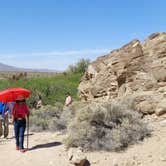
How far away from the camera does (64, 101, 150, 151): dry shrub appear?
434 inches

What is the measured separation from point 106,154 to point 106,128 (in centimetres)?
119

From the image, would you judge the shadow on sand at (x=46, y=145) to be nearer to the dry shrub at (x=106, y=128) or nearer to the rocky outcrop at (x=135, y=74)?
the dry shrub at (x=106, y=128)

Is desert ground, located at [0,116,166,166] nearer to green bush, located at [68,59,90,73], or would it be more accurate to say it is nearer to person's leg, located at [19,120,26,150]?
person's leg, located at [19,120,26,150]

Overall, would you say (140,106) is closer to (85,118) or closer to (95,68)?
(85,118)

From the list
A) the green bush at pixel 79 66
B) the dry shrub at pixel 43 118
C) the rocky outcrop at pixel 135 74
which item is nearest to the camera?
the rocky outcrop at pixel 135 74

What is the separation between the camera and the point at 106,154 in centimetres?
1066

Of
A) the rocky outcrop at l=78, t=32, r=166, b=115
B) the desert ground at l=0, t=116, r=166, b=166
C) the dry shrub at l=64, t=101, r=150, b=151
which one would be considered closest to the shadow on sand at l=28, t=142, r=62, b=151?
the desert ground at l=0, t=116, r=166, b=166

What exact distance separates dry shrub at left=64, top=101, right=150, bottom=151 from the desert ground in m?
0.27

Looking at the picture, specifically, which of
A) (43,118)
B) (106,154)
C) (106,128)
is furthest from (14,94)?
(43,118)

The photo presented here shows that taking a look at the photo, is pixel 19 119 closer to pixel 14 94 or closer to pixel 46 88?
pixel 14 94

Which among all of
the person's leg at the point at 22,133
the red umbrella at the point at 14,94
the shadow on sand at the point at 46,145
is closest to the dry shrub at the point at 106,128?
the shadow on sand at the point at 46,145

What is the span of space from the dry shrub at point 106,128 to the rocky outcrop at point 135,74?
1525mm

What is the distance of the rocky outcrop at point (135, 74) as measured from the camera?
1361 cm

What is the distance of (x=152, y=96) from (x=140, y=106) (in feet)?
1.80
